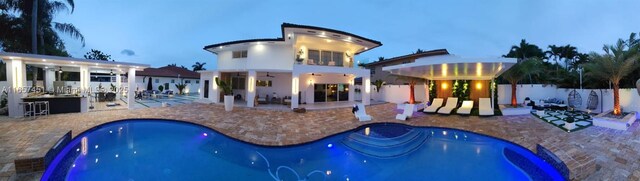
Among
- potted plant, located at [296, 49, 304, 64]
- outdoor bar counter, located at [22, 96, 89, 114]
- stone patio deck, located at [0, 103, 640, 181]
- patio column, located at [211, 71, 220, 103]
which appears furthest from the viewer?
patio column, located at [211, 71, 220, 103]

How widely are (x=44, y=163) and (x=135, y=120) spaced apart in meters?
6.67

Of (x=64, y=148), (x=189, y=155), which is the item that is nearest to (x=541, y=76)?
(x=189, y=155)

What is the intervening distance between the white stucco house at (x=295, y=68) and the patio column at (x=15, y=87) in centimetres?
882

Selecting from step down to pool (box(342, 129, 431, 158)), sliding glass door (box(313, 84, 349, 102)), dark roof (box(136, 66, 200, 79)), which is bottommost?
step down to pool (box(342, 129, 431, 158))

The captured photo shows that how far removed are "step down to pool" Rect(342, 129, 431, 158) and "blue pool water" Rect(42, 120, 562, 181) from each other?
31 millimetres

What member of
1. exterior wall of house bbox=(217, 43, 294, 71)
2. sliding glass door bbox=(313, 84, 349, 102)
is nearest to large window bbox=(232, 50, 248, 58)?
exterior wall of house bbox=(217, 43, 294, 71)

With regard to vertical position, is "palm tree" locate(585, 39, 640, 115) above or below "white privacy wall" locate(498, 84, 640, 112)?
above

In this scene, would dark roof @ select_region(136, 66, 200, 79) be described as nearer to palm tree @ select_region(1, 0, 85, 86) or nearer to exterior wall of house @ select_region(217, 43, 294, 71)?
palm tree @ select_region(1, 0, 85, 86)

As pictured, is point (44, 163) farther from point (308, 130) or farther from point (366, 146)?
point (366, 146)

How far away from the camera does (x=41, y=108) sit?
11.0 m

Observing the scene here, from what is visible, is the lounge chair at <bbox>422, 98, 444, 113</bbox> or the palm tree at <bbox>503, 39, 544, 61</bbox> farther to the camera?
the palm tree at <bbox>503, 39, 544, 61</bbox>

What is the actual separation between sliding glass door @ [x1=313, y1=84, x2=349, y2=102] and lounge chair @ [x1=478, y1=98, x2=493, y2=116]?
9346 millimetres

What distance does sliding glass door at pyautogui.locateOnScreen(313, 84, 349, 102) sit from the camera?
18.4 meters

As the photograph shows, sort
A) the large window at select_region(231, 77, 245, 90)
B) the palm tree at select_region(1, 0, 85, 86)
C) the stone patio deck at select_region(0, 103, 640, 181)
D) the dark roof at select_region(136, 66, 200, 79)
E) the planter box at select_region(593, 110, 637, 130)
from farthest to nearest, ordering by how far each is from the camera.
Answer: the dark roof at select_region(136, 66, 200, 79) < the large window at select_region(231, 77, 245, 90) < the palm tree at select_region(1, 0, 85, 86) < the planter box at select_region(593, 110, 637, 130) < the stone patio deck at select_region(0, 103, 640, 181)
